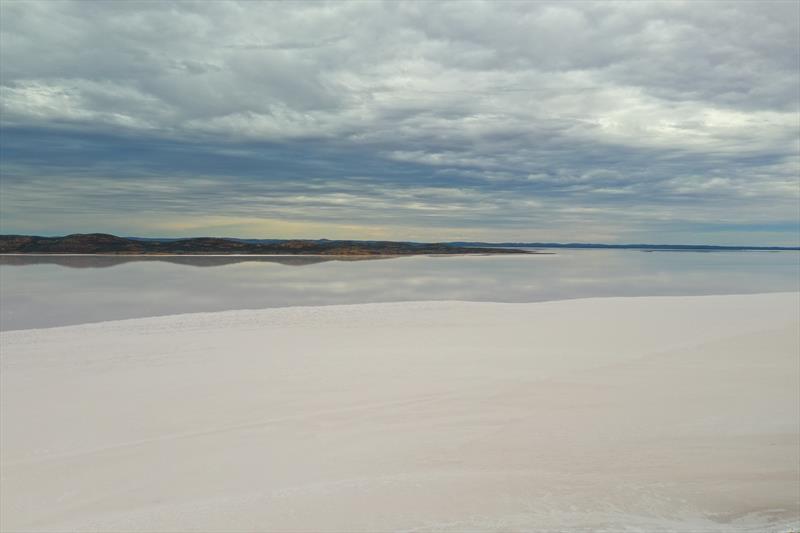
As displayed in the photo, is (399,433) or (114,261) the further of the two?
(114,261)

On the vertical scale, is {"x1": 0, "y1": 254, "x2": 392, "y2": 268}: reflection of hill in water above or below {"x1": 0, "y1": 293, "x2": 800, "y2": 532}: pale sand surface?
above

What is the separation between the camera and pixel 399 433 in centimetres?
806

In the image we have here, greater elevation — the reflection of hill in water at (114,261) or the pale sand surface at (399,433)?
the reflection of hill in water at (114,261)

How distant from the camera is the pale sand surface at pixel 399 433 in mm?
6008

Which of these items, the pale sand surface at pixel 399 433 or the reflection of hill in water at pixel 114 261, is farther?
the reflection of hill in water at pixel 114 261

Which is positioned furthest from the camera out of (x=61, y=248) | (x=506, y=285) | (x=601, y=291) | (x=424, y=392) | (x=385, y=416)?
(x=61, y=248)

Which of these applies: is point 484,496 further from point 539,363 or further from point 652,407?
point 539,363

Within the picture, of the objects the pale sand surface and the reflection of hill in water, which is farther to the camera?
the reflection of hill in water

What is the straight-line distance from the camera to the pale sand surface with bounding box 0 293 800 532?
6.01 m

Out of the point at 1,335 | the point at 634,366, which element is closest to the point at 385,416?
the point at 634,366

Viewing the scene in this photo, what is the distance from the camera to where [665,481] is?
670 cm

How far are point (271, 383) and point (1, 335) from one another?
884 cm

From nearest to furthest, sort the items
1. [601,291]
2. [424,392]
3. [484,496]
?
[484,496], [424,392], [601,291]

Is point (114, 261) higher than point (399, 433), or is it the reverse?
point (114, 261)
